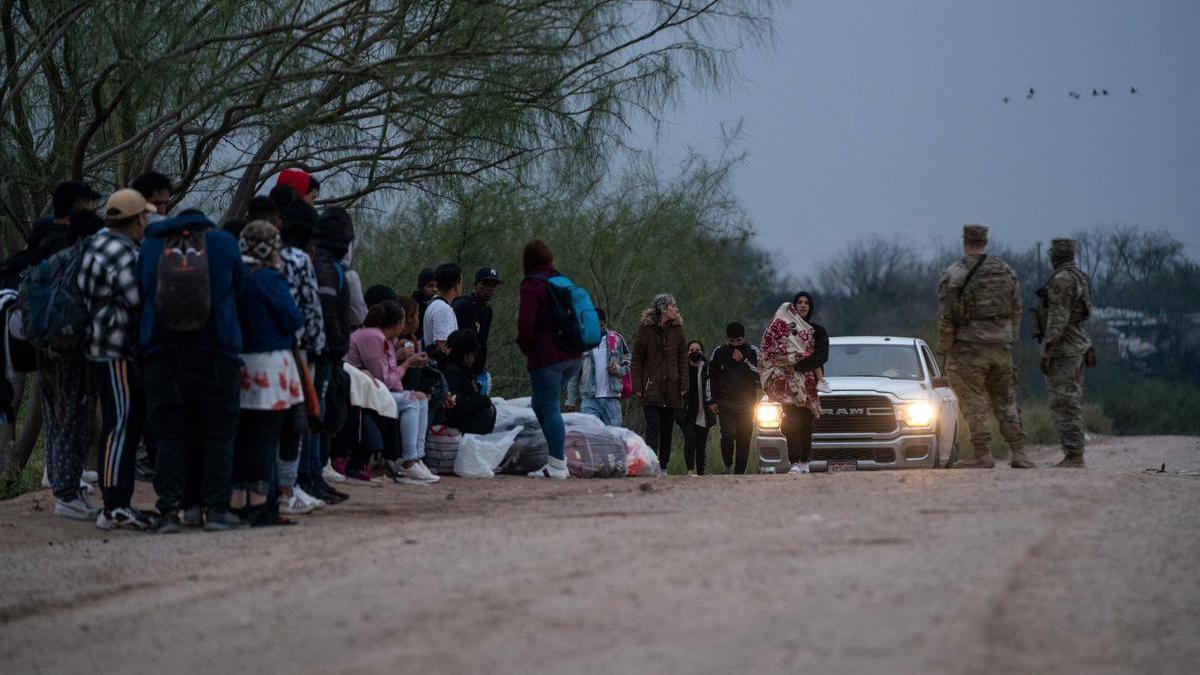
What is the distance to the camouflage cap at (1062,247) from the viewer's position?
1648 cm

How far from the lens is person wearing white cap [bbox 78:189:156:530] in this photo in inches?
399

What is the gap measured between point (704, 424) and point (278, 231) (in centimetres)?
1035

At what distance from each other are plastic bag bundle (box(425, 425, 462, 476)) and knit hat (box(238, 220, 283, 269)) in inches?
193

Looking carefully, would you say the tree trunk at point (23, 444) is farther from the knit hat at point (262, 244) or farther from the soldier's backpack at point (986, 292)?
the soldier's backpack at point (986, 292)

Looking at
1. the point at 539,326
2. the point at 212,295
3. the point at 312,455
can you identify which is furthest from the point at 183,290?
the point at 539,326

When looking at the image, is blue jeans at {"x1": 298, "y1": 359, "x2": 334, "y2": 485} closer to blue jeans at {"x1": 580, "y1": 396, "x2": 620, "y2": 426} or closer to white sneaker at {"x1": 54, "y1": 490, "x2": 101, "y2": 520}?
white sneaker at {"x1": 54, "y1": 490, "x2": 101, "y2": 520}

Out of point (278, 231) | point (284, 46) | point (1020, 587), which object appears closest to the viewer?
point (1020, 587)

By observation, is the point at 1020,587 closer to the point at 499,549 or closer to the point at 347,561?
the point at 499,549

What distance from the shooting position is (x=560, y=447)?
14.5m

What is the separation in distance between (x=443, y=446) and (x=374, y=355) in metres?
1.63

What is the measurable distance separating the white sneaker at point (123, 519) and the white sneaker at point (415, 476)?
3.70m

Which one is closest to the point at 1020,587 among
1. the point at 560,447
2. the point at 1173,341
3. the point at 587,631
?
the point at 587,631

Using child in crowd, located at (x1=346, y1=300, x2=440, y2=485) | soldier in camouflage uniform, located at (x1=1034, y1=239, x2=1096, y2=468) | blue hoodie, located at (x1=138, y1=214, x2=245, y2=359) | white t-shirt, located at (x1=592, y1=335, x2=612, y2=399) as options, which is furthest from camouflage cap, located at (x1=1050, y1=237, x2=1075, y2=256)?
blue hoodie, located at (x1=138, y1=214, x2=245, y2=359)

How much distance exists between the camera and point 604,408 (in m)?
19.5
